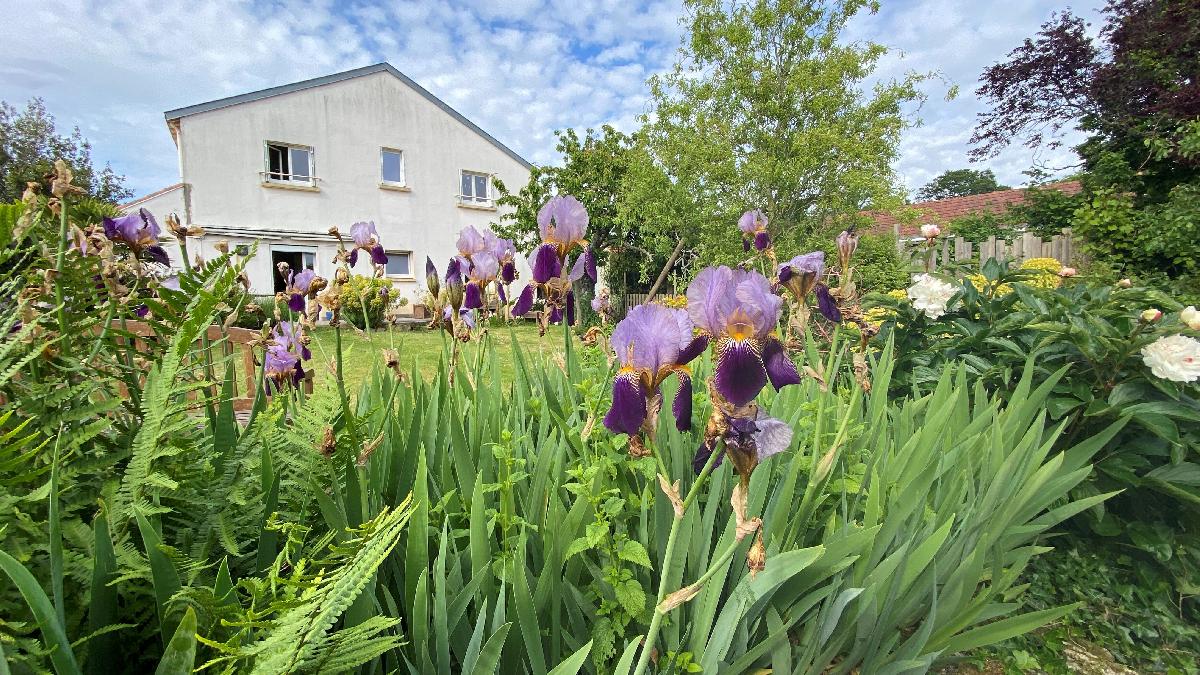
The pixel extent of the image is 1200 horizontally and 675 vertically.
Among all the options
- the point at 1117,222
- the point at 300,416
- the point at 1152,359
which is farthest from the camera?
the point at 1117,222

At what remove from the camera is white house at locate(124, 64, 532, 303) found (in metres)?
14.7

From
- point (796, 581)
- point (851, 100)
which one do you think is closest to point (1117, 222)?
point (851, 100)

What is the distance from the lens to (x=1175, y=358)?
209cm

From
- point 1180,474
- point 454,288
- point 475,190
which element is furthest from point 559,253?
point 475,190

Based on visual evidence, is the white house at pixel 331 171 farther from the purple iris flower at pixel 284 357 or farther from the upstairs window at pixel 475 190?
the purple iris flower at pixel 284 357

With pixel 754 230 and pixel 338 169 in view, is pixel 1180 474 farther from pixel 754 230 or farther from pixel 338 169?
pixel 338 169

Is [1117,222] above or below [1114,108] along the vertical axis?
below

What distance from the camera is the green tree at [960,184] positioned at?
196 ft

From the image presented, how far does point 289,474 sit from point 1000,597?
94.6 inches

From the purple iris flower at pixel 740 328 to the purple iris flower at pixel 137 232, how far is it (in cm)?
147

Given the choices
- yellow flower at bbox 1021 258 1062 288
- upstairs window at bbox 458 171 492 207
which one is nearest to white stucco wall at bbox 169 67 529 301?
upstairs window at bbox 458 171 492 207

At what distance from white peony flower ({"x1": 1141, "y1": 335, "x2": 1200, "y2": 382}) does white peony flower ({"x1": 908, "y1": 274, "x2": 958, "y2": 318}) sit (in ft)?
2.76

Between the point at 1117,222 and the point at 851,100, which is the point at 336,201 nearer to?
the point at 851,100

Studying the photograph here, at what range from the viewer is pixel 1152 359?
2.13 metres
